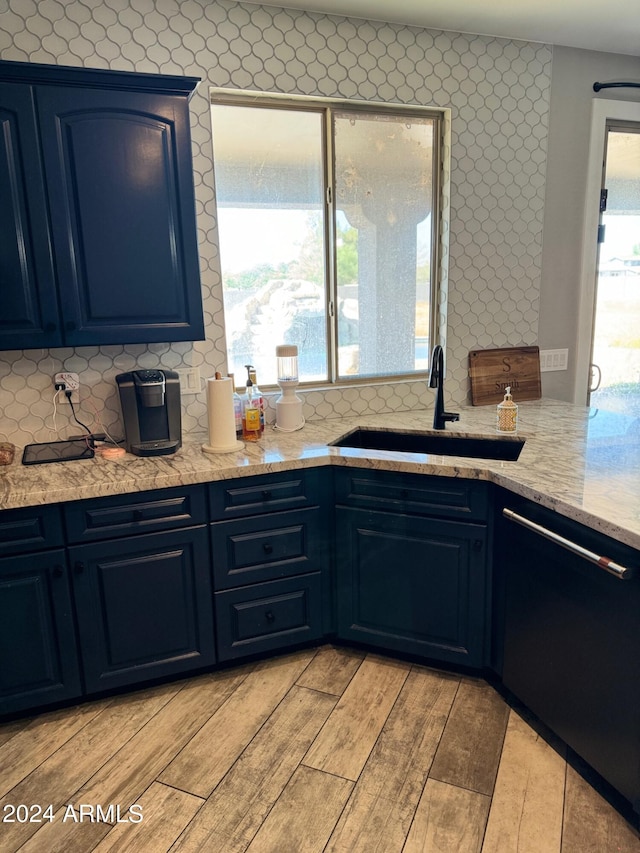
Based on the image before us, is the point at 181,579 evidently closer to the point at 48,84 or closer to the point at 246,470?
the point at 246,470

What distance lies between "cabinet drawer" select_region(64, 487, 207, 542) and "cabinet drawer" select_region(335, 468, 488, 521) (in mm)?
562

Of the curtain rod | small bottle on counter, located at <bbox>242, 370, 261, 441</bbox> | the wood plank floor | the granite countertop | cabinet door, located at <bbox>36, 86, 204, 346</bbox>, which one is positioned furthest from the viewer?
the curtain rod

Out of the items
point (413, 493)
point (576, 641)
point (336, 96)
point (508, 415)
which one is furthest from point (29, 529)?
point (336, 96)

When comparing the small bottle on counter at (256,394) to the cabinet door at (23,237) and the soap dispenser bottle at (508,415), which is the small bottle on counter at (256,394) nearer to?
the cabinet door at (23,237)

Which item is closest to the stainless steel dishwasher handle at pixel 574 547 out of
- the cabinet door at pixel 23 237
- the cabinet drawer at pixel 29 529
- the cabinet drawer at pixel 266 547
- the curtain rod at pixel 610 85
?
the cabinet drawer at pixel 266 547

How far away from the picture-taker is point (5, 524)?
196cm

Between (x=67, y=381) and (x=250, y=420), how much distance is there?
0.74 meters

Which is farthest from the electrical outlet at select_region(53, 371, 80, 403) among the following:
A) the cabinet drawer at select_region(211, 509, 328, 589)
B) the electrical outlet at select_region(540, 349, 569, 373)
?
the electrical outlet at select_region(540, 349, 569, 373)

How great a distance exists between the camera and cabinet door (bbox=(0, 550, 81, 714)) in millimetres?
2010

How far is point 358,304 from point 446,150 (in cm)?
83

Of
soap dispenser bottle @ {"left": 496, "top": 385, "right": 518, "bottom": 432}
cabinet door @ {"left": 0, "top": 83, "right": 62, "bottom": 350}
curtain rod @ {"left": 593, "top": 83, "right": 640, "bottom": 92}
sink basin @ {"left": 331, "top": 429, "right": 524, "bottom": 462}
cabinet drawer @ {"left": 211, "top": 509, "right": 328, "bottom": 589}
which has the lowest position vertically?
cabinet drawer @ {"left": 211, "top": 509, "right": 328, "bottom": 589}

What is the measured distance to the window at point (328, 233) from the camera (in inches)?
104

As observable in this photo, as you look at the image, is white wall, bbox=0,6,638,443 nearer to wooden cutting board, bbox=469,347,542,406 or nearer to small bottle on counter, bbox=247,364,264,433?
wooden cutting board, bbox=469,347,542,406

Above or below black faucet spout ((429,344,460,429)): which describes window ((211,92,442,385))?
above
